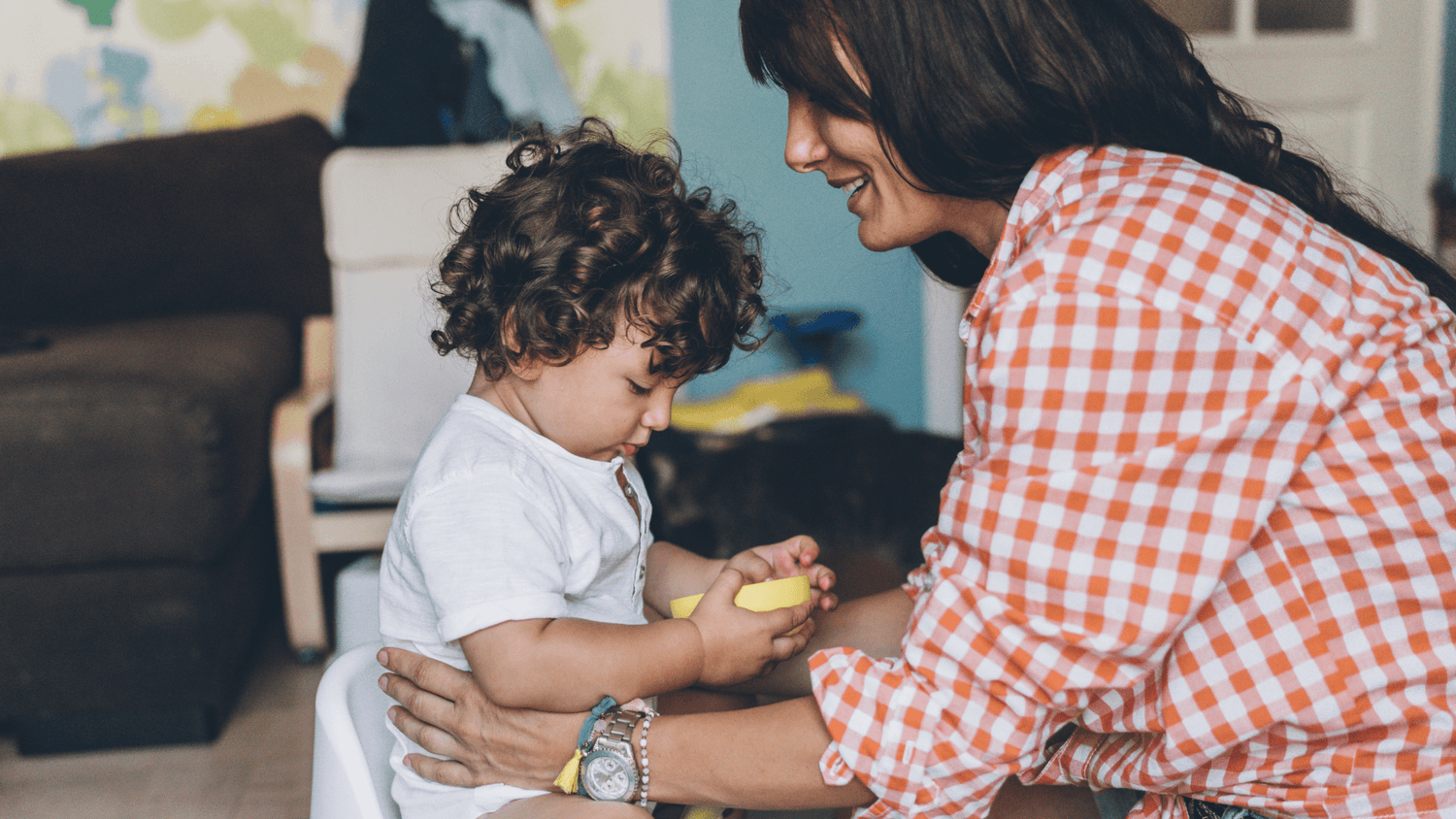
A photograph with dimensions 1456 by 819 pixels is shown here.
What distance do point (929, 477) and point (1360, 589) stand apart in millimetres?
1253

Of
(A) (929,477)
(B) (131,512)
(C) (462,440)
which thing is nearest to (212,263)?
(B) (131,512)

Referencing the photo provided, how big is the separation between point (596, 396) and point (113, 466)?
4.31 ft

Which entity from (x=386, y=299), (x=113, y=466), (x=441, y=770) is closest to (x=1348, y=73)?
(x=386, y=299)

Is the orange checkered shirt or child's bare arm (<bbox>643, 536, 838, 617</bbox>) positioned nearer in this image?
the orange checkered shirt

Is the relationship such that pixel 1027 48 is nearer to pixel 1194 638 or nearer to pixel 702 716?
pixel 1194 638

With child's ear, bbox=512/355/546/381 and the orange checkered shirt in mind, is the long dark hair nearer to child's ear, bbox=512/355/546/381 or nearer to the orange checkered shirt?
the orange checkered shirt

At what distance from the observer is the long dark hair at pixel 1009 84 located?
2.54 ft

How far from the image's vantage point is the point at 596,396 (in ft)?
3.14

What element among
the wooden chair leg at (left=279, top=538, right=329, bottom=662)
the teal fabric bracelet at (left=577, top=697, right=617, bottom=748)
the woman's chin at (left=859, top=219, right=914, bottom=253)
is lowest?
the wooden chair leg at (left=279, top=538, right=329, bottom=662)

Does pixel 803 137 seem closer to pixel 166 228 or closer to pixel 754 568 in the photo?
pixel 754 568

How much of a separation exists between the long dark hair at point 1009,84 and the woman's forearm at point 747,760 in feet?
1.42

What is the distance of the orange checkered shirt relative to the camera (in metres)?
0.67

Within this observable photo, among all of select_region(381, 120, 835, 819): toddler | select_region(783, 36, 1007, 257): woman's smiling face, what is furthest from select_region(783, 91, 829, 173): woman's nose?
select_region(381, 120, 835, 819): toddler

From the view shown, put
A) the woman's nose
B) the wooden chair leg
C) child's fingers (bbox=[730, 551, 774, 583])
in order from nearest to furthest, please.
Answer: the woman's nose, child's fingers (bbox=[730, 551, 774, 583]), the wooden chair leg
